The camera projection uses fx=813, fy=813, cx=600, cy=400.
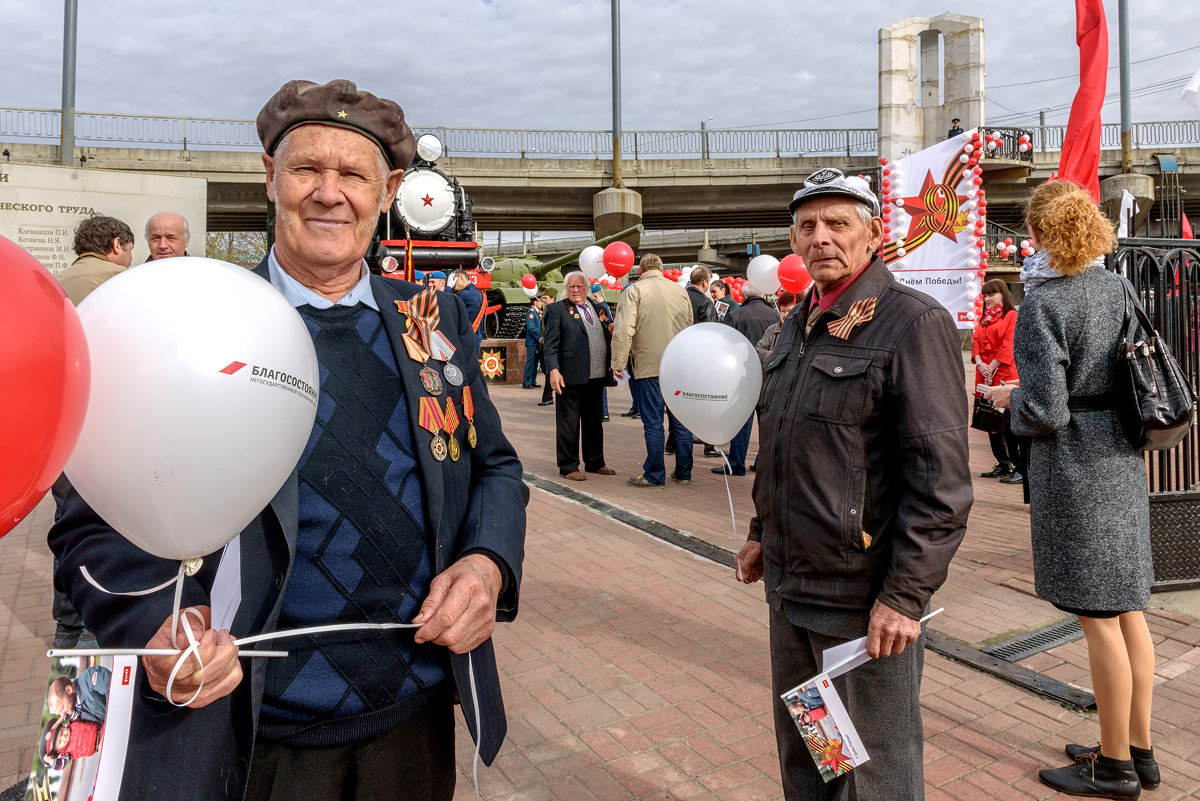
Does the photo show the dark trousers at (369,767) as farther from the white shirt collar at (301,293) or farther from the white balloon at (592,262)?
the white balloon at (592,262)

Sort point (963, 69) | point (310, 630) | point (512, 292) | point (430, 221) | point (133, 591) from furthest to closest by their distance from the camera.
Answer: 1. point (963, 69)
2. point (512, 292)
3. point (430, 221)
4. point (310, 630)
5. point (133, 591)

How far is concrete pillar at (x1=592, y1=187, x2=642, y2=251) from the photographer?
3028 cm

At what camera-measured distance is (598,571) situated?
221 inches

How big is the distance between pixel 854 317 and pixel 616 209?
2882cm

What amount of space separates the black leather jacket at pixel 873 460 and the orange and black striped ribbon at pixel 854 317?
0.7 inches

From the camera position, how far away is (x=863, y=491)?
219 centimetres

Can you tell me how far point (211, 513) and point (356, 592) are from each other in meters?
0.41

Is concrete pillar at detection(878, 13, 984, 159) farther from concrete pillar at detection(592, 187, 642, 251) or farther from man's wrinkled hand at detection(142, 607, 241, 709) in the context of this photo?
man's wrinkled hand at detection(142, 607, 241, 709)

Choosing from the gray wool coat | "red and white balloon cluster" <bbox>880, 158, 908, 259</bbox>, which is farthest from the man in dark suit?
the gray wool coat

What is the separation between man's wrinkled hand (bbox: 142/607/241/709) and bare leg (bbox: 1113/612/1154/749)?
3.02 meters

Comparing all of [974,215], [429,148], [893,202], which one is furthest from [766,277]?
[429,148]

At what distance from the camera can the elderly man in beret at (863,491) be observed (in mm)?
2109

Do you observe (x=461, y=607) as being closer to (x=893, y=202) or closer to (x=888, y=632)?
(x=888, y=632)

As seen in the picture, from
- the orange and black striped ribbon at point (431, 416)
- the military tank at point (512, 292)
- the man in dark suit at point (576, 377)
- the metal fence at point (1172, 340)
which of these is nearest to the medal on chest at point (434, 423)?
the orange and black striped ribbon at point (431, 416)
